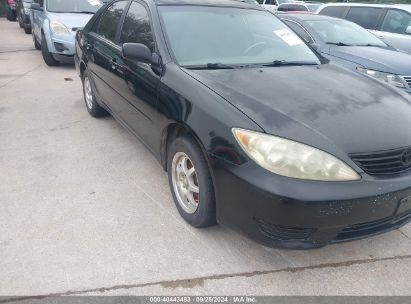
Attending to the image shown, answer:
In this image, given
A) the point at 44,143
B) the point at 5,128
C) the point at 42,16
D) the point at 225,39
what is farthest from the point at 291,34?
the point at 42,16

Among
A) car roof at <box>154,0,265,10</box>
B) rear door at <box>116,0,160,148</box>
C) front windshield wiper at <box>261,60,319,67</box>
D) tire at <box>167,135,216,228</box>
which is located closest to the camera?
tire at <box>167,135,216,228</box>

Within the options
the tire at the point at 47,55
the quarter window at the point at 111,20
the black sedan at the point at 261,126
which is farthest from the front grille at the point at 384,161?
the tire at the point at 47,55

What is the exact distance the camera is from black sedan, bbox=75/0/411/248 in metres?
2.13

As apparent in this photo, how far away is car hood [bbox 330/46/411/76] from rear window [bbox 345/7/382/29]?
298 cm

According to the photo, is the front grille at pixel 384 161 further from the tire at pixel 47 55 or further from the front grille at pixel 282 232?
the tire at pixel 47 55

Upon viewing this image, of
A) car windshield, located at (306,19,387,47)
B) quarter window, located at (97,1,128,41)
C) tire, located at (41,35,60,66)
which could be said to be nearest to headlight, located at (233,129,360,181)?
quarter window, located at (97,1,128,41)

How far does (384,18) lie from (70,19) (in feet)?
22.3

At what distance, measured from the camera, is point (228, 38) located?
10.9ft

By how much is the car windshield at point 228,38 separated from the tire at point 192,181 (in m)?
0.71

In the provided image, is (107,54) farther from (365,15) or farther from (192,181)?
(365,15)

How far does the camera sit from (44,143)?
4301 mm

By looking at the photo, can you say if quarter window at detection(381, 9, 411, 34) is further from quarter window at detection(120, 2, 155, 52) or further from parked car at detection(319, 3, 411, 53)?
quarter window at detection(120, 2, 155, 52)

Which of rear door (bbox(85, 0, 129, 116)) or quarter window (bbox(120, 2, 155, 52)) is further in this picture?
rear door (bbox(85, 0, 129, 116))

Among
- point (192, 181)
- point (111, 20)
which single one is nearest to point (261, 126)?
point (192, 181)
